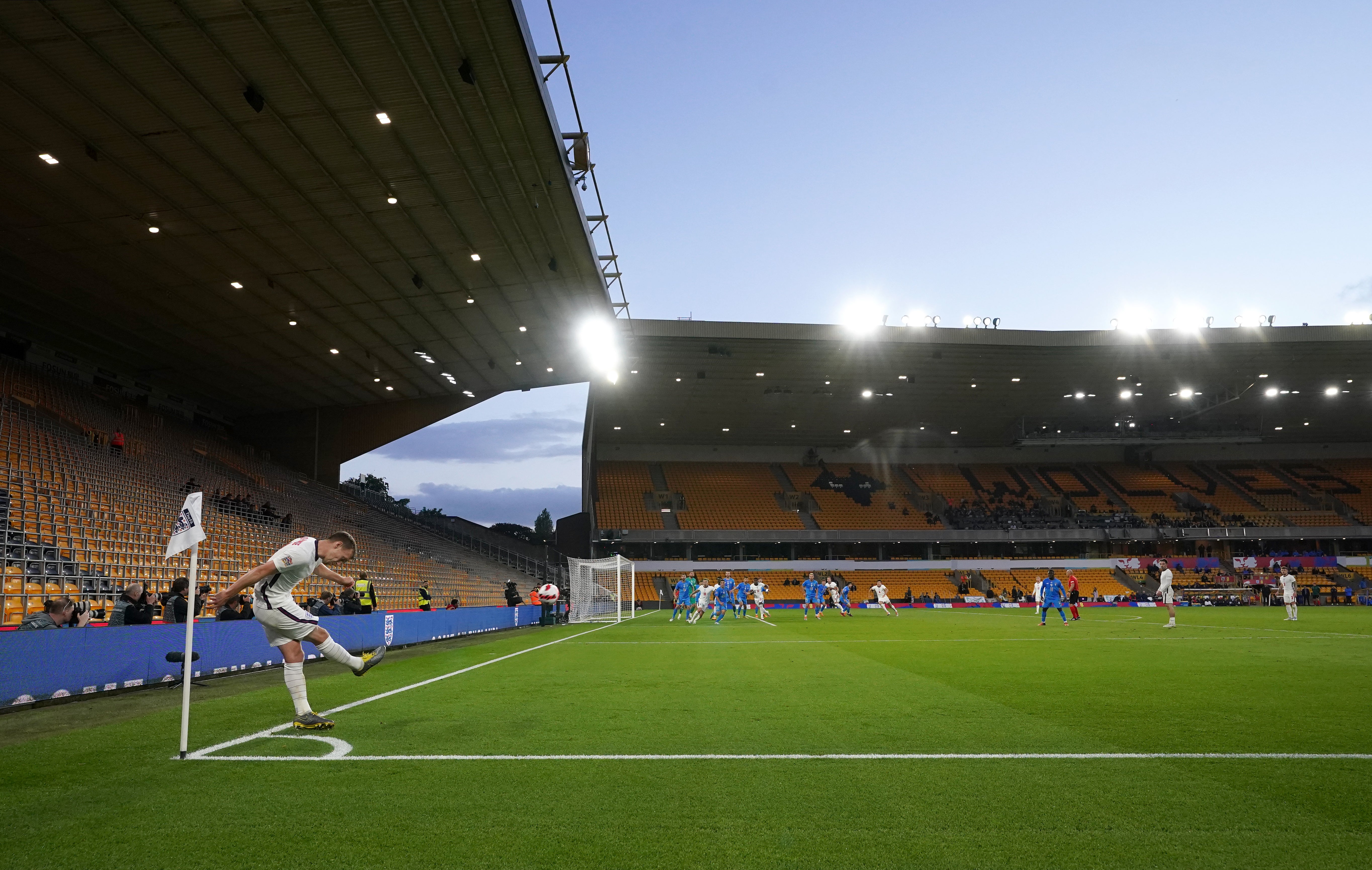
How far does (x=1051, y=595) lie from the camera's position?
23.8 metres

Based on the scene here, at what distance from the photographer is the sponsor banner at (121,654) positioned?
8.87 meters

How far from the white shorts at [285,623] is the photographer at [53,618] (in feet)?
14.2

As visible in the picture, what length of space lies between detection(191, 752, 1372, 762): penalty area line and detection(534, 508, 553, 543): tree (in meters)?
58.7

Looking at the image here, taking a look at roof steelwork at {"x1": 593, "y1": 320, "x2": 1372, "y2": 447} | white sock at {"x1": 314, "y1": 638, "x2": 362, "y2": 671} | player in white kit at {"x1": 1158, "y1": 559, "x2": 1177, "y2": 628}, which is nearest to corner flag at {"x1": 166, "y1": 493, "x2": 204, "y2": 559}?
white sock at {"x1": 314, "y1": 638, "x2": 362, "y2": 671}

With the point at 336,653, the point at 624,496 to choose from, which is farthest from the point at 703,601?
the point at 624,496

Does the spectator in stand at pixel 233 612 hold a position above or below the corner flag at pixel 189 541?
below

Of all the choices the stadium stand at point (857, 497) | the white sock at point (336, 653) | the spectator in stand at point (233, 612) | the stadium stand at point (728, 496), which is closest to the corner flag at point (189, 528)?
the white sock at point (336, 653)

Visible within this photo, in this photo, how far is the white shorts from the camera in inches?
273

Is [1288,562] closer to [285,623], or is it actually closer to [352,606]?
[352,606]

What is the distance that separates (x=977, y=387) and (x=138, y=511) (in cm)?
3680

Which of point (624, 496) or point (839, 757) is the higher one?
point (624, 496)

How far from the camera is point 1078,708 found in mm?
7664

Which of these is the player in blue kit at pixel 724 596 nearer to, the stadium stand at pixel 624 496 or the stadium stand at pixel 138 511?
the stadium stand at pixel 624 496

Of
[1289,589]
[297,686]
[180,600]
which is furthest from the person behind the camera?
[1289,589]
